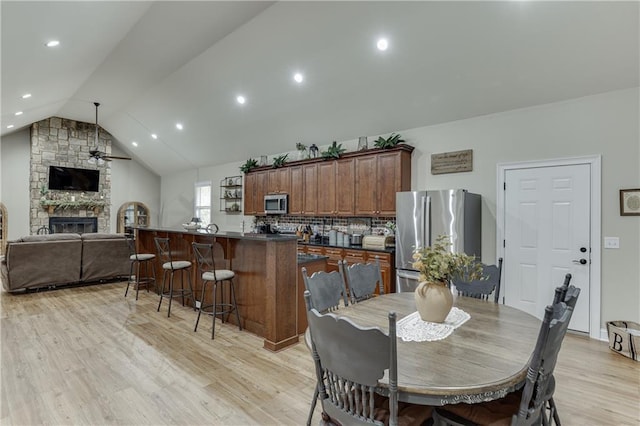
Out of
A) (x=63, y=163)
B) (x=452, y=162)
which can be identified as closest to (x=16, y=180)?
(x=63, y=163)

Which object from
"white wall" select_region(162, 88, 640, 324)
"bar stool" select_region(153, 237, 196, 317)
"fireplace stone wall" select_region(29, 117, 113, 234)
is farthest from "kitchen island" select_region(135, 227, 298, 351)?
"fireplace stone wall" select_region(29, 117, 113, 234)

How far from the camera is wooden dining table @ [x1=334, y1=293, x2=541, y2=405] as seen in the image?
50.2 inches

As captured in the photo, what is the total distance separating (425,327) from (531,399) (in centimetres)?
55

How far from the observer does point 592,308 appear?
148 inches

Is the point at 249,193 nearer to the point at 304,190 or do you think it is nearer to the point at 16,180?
the point at 304,190

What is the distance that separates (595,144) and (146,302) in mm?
6397

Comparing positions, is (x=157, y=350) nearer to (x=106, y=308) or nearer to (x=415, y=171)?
(x=106, y=308)

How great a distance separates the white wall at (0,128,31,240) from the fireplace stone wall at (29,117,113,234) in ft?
0.54

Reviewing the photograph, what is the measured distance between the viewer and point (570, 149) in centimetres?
389

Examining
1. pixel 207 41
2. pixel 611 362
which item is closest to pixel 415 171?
pixel 611 362

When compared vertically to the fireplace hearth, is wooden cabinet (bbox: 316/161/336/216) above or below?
above

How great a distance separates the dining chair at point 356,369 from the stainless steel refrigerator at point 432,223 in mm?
2930

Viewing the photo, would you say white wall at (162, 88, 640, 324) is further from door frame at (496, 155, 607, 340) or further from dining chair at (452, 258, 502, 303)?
dining chair at (452, 258, 502, 303)

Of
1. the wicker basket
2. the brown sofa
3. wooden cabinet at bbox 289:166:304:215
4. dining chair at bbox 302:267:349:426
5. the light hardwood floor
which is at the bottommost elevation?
the light hardwood floor
